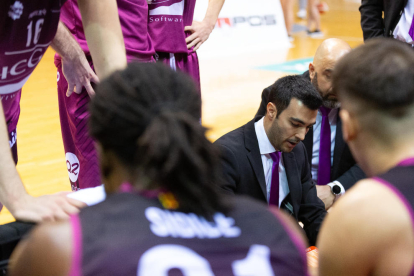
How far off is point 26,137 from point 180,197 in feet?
12.2

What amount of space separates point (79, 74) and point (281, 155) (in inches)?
43.5

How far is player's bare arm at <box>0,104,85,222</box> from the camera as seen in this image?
3.41 feet

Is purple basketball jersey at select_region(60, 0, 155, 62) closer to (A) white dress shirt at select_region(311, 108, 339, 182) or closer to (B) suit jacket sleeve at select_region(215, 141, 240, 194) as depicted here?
(B) suit jacket sleeve at select_region(215, 141, 240, 194)

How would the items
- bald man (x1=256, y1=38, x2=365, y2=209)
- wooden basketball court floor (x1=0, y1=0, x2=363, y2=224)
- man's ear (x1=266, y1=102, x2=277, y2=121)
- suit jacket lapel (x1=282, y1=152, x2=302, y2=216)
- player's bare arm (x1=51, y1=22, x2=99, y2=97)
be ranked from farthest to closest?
wooden basketball court floor (x1=0, y1=0, x2=363, y2=224) → bald man (x1=256, y1=38, x2=365, y2=209) → man's ear (x1=266, y1=102, x2=277, y2=121) → suit jacket lapel (x1=282, y1=152, x2=302, y2=216) → player's bare arm (x1=51, y1=22, x2=99, y2=97)

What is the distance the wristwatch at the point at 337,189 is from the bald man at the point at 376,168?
66.7 inches

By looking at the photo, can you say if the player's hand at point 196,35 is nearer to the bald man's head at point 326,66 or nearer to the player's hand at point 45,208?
the bald man's head at point 326,66

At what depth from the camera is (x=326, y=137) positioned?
2906 millimetres

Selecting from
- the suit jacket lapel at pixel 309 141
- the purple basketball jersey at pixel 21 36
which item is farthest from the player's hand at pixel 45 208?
the suit jacket lapel at pixel 309 141

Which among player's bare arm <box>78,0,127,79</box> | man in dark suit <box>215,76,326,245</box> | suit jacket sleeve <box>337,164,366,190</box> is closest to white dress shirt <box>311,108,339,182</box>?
suit jacket sleeve <box>337,164,366,190</box>

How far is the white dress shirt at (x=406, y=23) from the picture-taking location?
2.92 meters

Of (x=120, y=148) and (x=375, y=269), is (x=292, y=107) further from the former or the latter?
(x=120, y=148)

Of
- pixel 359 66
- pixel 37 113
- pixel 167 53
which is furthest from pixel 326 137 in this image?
pixel 37 113

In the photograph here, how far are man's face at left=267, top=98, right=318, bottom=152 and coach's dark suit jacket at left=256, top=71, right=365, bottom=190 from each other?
1.16 ft

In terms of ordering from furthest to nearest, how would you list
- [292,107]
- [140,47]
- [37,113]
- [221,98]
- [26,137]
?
[221,98] → [37,113] → [26,137] → [292,107] → [140,47]
